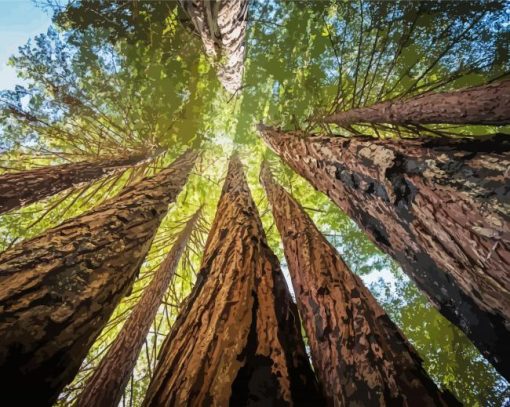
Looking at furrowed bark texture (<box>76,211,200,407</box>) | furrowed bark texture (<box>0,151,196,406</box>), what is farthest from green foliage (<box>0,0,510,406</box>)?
Result: furrowed bark texture (<box>0,151,196,406</box>)

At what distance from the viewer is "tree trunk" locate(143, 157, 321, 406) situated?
1.08 m

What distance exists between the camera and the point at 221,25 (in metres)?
3.63

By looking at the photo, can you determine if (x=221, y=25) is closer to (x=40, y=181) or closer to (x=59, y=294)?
(x=40, y=181)

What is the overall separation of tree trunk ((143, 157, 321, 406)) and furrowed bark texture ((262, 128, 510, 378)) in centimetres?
78

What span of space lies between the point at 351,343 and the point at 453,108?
365 centimetres

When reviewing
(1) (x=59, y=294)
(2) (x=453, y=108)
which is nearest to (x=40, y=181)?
(1) (x=59, y=294)

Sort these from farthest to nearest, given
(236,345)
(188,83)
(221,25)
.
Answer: (188,83) → (221,25) → (236,345)

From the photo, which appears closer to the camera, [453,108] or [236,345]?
[236,345]

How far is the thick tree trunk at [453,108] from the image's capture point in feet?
11.7

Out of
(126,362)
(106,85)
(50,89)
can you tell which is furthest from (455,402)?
(50,89)

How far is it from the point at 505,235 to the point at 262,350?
3.30 ft

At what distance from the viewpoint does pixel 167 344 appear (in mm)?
1485

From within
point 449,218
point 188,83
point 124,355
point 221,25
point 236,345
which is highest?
point 188,83

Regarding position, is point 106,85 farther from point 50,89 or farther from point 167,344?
point 167,344
